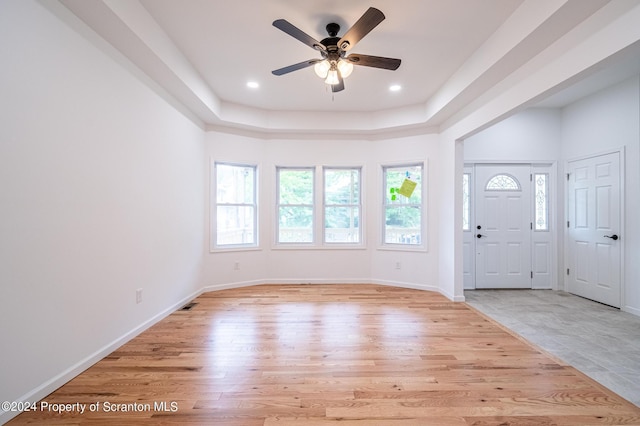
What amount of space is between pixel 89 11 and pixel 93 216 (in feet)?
4.89

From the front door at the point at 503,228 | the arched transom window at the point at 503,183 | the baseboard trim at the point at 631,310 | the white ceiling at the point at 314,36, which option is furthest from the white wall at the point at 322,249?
the baseboard trim at the point at 631,310

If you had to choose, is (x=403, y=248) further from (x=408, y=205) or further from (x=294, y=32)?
(x=294, y=32)

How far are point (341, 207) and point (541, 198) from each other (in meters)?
3.35

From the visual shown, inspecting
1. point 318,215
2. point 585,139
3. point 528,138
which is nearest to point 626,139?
point 585,139

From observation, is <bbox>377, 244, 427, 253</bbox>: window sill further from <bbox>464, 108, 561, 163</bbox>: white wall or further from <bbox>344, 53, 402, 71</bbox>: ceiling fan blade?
<bbox>344, 53, 402, 71</bbox>: ceiling fan blade

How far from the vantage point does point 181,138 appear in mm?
3662

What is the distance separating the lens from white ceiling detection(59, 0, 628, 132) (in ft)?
7.18

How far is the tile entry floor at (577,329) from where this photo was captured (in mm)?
2188

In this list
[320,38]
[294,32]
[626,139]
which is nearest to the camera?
[294,32]

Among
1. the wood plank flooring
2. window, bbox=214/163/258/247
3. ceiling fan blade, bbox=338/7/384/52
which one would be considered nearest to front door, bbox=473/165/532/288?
the wood plank flooring

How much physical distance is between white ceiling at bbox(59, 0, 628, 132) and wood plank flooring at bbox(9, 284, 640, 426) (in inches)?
102

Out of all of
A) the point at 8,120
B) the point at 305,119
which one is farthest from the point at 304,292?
the point at 8,120

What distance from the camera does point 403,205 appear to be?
4762 millimetres

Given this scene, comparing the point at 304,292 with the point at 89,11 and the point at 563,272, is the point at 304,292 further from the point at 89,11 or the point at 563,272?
the point at 563,272
